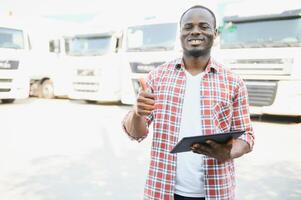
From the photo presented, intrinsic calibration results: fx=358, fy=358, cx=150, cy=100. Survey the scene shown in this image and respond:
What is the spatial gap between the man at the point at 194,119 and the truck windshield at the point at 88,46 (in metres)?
9.42

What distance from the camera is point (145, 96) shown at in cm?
140

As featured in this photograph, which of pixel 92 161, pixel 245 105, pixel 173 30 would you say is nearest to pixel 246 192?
pixel 92 161

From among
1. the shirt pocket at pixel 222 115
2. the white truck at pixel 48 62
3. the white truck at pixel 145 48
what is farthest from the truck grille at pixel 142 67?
the shirt pocket at pixel 222 115

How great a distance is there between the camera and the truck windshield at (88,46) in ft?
35.6

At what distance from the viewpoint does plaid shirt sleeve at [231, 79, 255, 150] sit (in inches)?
59.8

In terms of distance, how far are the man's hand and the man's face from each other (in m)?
0.41

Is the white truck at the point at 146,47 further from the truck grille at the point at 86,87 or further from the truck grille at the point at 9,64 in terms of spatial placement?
the truck grille at the point at 9,64

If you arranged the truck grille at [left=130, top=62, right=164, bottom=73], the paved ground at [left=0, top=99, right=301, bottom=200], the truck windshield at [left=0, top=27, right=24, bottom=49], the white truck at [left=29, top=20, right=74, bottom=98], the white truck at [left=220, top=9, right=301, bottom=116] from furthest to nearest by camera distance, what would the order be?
the white truck at [left=29, top=20, right=74, bottom=98] < the truck windshield at [left=0, top=27, right=24, bottom=49] < the truck grille at [left=130, top=62, right=164, bottom=73] < the white truck at [left=220, top=9, right=301, bottom=116] < the paved ground at [left=0, top=99, right=301, bottom=200]

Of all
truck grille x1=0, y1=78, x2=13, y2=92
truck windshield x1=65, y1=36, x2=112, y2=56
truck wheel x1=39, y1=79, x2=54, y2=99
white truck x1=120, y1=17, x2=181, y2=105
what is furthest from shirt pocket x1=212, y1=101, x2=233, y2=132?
truck wheel x1=39, y1=79, x2=54, y2=99

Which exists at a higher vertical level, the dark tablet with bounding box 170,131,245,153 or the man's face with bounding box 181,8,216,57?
the man's face with bounding box 181,8,216,57

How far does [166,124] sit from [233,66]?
22.4ft

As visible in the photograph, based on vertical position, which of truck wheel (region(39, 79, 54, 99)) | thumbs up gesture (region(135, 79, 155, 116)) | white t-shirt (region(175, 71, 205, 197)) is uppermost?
thumbs up gesture (region(135, 79, 155, 116))

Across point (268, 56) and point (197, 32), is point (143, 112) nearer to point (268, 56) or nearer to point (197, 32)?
point (197, 32)

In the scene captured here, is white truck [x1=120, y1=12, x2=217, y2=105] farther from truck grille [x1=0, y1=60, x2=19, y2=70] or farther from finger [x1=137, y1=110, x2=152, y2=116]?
finger [x1=137, y1=110, x2=152, y2=116]
